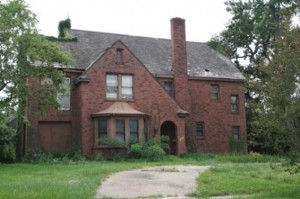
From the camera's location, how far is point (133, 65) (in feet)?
102

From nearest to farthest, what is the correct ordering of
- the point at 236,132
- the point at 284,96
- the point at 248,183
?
1. the point at 284,96
2. the point at 248,183
3. the point at 236,132

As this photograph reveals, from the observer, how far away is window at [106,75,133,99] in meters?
30.6

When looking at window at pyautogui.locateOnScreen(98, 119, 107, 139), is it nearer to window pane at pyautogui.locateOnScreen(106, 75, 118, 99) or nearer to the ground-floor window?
the ground-floor window

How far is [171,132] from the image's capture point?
33.5 meters

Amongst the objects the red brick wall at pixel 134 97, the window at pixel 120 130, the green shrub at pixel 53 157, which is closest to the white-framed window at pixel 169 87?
the red brick wall at pixel 134 97

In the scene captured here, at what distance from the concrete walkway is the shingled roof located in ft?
47.1

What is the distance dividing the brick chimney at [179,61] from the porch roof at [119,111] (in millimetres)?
5454

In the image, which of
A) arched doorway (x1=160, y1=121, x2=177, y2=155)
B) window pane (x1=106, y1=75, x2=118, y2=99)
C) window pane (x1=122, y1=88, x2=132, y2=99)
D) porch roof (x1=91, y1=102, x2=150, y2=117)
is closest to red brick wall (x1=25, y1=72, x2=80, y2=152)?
porch roof (x1=91, y1=102, x2=150, y2=117)

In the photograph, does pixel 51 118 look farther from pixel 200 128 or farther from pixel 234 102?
pixel 234 102

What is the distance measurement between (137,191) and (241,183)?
380 centimetres

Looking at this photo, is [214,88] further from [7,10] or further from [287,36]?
[287,36]

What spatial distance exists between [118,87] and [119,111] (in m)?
2.06

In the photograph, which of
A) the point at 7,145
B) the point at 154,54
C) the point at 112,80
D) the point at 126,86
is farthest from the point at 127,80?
the point at 7,145

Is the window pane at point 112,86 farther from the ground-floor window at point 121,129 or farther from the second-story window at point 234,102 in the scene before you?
the second-story window at point 234,102
